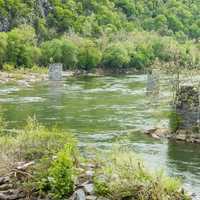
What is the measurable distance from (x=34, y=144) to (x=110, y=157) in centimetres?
457

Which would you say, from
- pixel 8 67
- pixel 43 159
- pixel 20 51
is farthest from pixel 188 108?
pixel 20 51

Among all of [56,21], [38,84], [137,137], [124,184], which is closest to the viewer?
[124,184]

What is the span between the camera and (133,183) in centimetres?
2709

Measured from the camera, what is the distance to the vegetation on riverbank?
1064 inches

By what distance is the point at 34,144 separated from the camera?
106 ft

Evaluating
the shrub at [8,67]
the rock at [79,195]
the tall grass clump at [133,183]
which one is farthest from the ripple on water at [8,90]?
the rock at [79,195]

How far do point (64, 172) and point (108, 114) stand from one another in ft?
127

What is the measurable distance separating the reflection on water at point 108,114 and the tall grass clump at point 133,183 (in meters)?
7.91

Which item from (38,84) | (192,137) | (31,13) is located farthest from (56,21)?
(192,137)

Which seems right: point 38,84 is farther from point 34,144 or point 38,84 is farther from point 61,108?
point 34,144

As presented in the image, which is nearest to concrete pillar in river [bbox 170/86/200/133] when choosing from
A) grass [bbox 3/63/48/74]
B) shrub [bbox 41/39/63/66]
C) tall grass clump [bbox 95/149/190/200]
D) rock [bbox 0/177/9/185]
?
tall grass clump [bbox 95/149/190/200]

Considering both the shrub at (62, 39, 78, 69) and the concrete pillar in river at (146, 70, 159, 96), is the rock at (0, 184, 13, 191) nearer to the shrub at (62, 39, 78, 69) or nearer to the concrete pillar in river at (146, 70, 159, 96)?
the concrete pillar in river at (146, 70, 159, 96)

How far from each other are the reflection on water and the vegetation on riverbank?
753 centimetres

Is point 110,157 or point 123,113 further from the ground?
point 110,157
